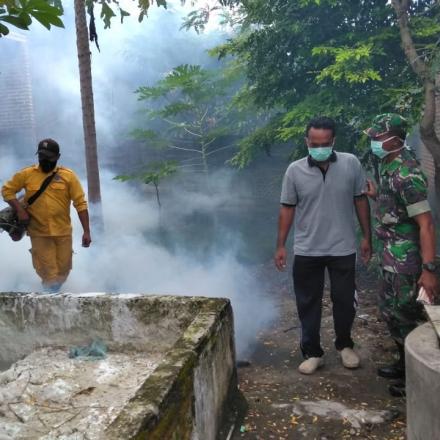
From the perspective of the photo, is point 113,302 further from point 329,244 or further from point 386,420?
point 386,420

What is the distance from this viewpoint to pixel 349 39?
258 inches

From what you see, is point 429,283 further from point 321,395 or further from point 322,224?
point 321,395

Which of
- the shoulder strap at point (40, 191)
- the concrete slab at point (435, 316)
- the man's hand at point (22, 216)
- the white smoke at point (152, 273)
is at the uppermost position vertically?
the shoulder strap at point (40, 191)

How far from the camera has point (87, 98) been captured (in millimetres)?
6945

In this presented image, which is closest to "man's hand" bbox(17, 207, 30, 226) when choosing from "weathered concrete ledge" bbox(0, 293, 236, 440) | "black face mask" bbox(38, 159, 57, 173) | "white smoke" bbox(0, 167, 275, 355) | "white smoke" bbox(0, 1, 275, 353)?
"black face mask" bbox(38, 159, 57, 173)

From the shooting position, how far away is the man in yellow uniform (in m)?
4.68

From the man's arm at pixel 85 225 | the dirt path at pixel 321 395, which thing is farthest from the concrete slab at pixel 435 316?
the man's arm at pixel 85 225

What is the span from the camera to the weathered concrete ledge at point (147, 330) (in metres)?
2.78

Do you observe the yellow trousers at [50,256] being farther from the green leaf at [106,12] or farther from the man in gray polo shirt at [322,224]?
the green leaf at [106,12]

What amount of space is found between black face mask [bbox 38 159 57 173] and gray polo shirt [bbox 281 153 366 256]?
235 centimetres

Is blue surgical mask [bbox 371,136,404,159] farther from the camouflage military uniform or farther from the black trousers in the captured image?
the black trousers

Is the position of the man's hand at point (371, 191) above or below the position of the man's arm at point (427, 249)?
above

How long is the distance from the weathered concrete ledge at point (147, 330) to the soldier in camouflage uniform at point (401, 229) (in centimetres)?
121

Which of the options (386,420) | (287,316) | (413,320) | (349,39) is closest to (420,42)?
(349,39)
